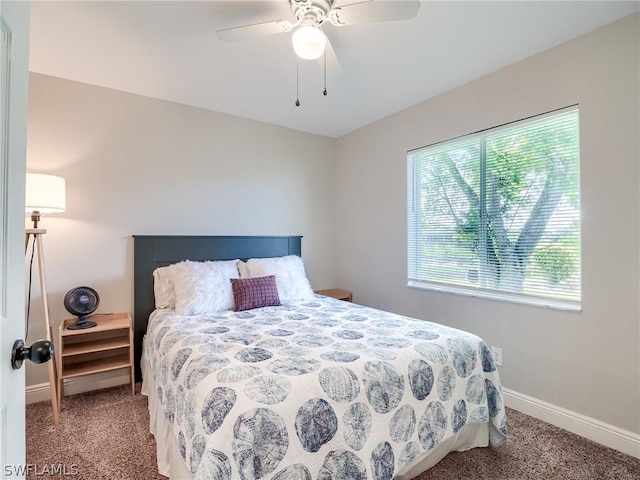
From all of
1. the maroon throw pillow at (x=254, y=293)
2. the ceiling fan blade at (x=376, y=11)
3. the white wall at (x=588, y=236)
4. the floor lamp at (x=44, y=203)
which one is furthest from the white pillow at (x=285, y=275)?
the ceiling fan blade at (x=376, y=11)

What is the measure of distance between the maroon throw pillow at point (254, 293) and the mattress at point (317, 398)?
0.35 meters

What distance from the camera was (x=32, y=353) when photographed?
2.47 ft

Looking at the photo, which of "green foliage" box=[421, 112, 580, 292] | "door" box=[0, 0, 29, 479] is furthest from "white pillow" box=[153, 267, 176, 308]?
"green foliage" box=[421, 112, 580, 292]

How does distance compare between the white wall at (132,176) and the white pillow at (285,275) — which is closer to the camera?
the white wall at (132,176)

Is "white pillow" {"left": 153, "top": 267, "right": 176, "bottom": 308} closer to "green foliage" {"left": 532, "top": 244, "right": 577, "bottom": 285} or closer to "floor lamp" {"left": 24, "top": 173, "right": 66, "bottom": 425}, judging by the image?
"floor lamp" {"left": 24, "top": 173, "right": 66, "bottom": 425}

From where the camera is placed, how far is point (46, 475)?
66.1 inches

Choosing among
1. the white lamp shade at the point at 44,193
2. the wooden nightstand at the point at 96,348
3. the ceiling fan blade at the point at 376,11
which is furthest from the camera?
the wooden nightstand at the point at 96,348

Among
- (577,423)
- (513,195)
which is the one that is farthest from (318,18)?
(577,423)

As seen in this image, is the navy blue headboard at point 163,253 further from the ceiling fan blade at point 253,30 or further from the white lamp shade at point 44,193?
the ceiling fan blade at point 253,30

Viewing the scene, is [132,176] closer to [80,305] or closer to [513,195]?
[80,305]

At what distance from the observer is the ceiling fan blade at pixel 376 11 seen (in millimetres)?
1474

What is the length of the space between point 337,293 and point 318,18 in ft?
9.14

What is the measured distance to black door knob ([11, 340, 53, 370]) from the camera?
0.75 metres

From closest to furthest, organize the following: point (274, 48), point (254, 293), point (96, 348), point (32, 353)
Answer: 1. point (32, 353)
2. point (274, 48)
3. point (96, 348)
4. point (254, 293)
